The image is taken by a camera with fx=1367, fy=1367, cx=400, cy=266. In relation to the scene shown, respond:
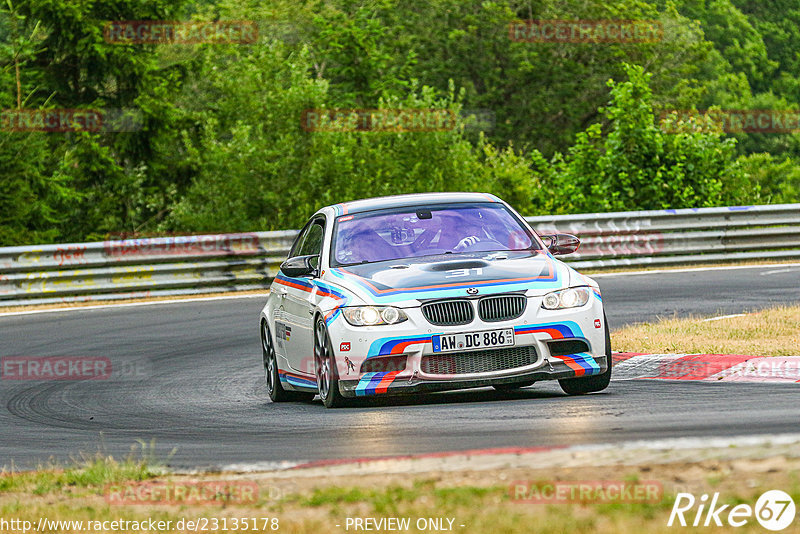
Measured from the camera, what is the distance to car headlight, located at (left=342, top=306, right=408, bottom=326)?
9.15 meters

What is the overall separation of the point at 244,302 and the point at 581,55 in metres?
41.0

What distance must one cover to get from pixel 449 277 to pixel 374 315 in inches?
23.3

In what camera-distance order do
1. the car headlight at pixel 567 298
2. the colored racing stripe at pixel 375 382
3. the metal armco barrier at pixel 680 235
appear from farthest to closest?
1. the metal armco barrier at pixel 680 235
2. the car headlight at pixel 567 298
3. the colored racing stripe at pixel 375 382

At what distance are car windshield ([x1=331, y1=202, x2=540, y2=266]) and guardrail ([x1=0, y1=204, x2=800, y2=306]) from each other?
406 inches

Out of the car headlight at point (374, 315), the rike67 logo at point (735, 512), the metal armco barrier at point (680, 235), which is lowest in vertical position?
the metal armco barrier at point (680, 235)
